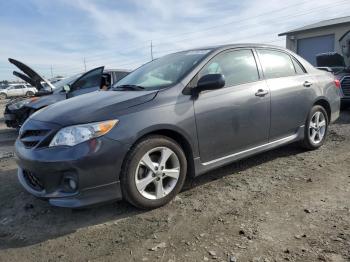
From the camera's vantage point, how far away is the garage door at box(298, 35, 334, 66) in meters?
21.1

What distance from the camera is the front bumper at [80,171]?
300cm

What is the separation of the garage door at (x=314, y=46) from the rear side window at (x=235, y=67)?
18456 millimetres

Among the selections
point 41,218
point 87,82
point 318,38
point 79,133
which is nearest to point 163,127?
point 79,133

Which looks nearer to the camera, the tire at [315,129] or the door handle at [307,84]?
the door handle at [307,84]

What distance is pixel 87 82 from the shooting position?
26.7ft

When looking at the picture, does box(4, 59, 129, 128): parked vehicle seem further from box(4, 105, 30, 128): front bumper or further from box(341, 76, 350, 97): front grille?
box(341, 76, 350, 97): front grille

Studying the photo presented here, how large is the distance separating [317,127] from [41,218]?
3992 millimetres

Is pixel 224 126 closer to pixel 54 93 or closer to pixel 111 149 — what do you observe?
pixel 111 149

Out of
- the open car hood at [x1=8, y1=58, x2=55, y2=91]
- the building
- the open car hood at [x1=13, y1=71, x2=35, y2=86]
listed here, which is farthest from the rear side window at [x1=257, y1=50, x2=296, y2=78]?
the building

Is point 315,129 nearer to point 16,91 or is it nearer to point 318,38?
point 318,38

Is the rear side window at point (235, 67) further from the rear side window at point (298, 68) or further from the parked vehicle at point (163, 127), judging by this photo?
the rear side window at point (298, 68)

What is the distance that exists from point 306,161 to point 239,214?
77.1 inches

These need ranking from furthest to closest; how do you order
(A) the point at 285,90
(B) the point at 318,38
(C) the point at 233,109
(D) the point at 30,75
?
(B) the point at 318,38 < (D) the point at 30,75 < (A) the point at 285,90 < (C) the point at 233,109

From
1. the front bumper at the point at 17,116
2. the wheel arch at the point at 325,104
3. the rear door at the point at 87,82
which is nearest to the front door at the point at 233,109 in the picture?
the wheel arch at the point at 325,104
